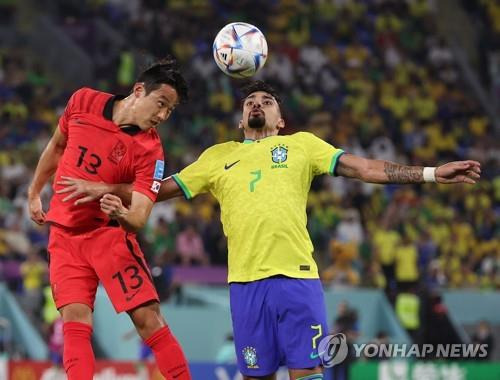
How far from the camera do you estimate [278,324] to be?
791cm

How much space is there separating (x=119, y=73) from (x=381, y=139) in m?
5.37

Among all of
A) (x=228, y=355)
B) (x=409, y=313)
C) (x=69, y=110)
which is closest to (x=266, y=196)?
(x=69, y=110)

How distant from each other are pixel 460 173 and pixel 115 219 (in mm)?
2313

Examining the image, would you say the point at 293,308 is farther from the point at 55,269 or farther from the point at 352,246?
the point at 352,246

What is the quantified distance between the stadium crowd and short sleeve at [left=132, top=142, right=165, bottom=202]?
8.41m

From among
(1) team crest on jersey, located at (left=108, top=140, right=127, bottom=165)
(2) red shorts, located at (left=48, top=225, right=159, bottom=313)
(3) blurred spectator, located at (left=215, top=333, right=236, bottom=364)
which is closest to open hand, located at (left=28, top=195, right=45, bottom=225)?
(2) red shorts, located at (left=48, top=225, right=159, bottom=313)

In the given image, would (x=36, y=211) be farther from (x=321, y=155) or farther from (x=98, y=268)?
(x=321, y=155)

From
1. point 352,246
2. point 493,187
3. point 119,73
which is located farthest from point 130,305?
point 493,187

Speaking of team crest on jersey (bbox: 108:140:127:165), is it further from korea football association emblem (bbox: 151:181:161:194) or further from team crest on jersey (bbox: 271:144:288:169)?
team crest on jersey (bbox: 271:144:288:169)

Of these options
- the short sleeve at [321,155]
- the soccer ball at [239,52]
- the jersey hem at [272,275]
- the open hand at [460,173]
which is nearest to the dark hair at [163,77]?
the soccer ball at [239,52]

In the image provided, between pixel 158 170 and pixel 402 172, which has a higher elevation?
pixel 158 170

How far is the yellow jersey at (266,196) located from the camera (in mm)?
7902

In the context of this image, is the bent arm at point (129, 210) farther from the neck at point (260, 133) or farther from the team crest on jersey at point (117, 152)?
the neck at point (260, 133)

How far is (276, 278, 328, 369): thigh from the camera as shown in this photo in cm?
780
